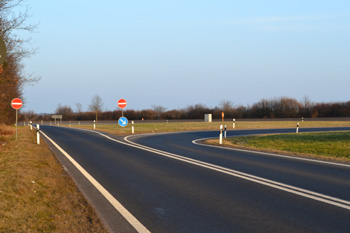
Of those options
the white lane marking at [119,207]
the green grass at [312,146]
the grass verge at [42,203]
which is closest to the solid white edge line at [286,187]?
the white lane marking at [119,207]

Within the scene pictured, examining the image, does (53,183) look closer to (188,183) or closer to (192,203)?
(188,183)

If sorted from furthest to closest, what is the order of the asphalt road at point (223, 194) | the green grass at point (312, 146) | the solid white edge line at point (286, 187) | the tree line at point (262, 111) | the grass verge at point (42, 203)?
the tree line at point (262, 111), the green grass at point (312, 146), the solid white edge line at point (286, 187), the asphalt road at point (223, 194), the grass verge at point (42, 203)

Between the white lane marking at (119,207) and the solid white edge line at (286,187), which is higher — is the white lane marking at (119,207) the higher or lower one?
the lower one

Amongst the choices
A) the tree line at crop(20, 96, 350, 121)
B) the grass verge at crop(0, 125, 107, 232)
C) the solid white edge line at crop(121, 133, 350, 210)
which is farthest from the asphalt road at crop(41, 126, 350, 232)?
the tree line at crop(20, 96, 350, 121)

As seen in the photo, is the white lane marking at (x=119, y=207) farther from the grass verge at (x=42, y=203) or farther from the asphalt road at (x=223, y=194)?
the grass verge at (x=42, y=203)

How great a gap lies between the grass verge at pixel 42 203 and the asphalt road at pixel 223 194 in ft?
0.95

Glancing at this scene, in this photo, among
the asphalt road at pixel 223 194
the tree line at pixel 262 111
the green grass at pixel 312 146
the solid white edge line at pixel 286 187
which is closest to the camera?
the asphalt road at pixel 223 194

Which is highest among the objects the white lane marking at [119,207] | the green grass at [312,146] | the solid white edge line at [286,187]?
the solid white edge line at [286,187]

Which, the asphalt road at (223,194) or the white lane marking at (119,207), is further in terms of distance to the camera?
the asphalt road at (223,194)

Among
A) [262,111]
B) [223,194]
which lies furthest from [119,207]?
[262,111]

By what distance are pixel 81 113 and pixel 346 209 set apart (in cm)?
10847

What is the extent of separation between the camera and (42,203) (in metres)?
6.29

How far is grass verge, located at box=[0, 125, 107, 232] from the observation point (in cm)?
496

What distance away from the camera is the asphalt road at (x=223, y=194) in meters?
5.11
